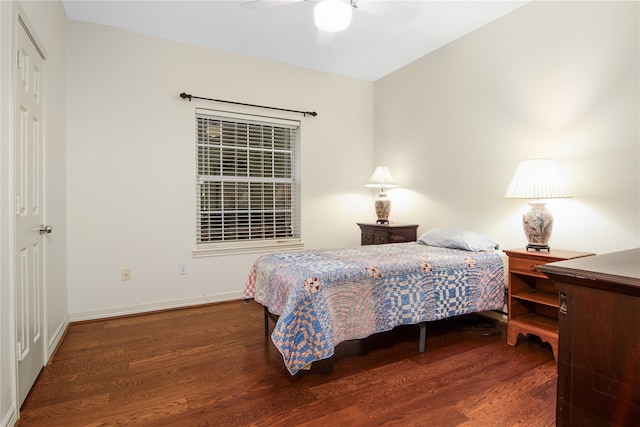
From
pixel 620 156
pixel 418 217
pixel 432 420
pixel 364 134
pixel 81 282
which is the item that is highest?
pixel 364 134

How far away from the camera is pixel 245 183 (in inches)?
150

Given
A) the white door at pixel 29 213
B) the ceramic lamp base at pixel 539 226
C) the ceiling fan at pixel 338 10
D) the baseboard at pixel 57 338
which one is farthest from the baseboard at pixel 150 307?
the ceramic lamp base at pixel 539 226

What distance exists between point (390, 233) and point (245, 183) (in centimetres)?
172

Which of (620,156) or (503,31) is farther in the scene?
(503,31)

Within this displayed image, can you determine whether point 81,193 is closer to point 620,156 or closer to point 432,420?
point 432,420

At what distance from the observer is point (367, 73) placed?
423 centimetres

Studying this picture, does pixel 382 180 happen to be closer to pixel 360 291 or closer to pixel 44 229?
pixel 360 291

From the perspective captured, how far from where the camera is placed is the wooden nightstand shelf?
2.29 metres

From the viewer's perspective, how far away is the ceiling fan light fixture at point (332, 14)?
1987mm

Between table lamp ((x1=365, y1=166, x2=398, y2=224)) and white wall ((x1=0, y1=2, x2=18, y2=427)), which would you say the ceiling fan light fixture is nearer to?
white wall ((x1=0, y1=2, x2=18, y2=427))

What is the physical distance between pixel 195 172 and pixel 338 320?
2320mm

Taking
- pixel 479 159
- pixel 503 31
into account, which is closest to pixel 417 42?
pixel 503 31

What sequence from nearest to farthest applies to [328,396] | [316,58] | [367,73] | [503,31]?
[328,396], [503,31], [316,58], [367,73]

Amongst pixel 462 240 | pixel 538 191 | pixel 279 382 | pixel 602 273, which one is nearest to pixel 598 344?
pixel 602 273
